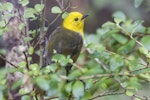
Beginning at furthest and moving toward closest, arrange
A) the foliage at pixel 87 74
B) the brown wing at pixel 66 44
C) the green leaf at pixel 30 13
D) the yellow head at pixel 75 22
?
the yellow head at pixel 75 22, the brown wing at pixel 66 44, the green leaf at pixel 30 13, the foliage at pixel 87 74

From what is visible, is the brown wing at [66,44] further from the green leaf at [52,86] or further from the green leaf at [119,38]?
the green leaf at [52,86]

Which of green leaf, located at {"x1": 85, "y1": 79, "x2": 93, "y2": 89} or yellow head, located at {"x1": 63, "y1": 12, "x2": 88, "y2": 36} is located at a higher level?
yellow head, located at {"x1": 63, "y1": 12, "x2": 88, "y2": 36}

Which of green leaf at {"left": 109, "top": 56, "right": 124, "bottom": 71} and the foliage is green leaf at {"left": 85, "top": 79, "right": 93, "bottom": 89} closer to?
the foliage

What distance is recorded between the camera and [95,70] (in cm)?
225

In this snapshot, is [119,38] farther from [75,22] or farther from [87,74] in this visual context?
[87,74]

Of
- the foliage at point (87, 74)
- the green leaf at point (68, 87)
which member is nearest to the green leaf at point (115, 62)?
the foliage at point (87, 74)

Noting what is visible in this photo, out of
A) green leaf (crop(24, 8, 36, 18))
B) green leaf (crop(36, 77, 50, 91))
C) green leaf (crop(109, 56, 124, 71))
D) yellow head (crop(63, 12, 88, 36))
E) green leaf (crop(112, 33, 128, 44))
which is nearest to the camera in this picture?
green leaf (crop(36, 77, 50, 91))

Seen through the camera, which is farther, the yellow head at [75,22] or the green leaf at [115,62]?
the yellow head at [75,22]

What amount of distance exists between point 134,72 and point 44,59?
543mm

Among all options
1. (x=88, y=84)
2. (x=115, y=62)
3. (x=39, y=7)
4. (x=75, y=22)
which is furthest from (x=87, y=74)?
(x=75, y=22)

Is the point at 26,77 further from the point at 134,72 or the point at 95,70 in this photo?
the point at 134,72

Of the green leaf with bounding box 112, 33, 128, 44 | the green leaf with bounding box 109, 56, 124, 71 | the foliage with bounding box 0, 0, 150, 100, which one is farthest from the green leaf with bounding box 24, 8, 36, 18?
the green leaf with bounding box 112, 33, 128, 44

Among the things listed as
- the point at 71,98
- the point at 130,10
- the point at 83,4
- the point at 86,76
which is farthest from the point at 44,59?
the point at 83,4

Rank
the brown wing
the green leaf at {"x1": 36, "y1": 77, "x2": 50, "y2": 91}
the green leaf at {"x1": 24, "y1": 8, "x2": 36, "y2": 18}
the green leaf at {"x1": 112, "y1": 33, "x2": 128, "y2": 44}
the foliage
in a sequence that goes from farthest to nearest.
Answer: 1. the green leaf at {"x1": 112, "y1": 33, "x2": 128, "y2": 44}
2. the brown wing
3. the green leaf at {"x1": 24, "y1": 8, "x2": 36, "y2": 18}
4. the foliage
5. the green leaf at {"x1": 36, "y1": 77, "x2": 50, "y2": 91}
